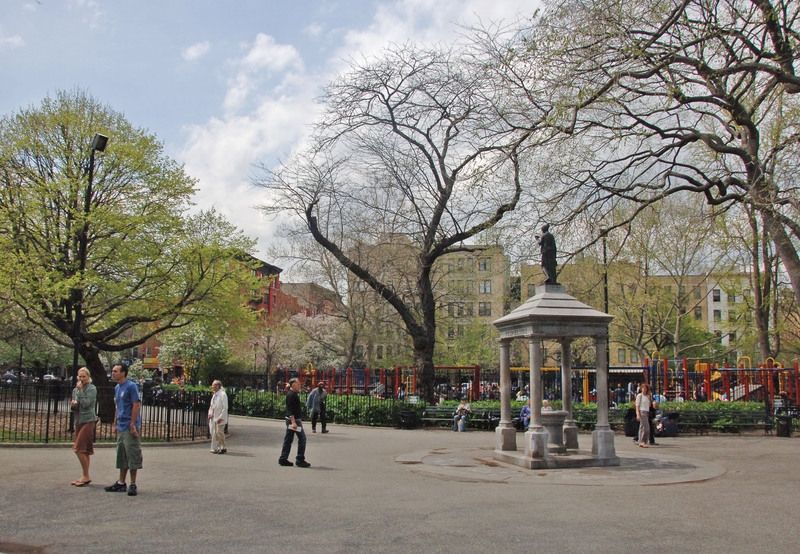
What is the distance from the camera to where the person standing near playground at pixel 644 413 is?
63.5 feet

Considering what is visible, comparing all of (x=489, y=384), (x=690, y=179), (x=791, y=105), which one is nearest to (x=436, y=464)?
(x=690, y=179)

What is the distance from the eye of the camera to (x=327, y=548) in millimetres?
7355

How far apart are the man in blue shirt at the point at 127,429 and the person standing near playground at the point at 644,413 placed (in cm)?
1354

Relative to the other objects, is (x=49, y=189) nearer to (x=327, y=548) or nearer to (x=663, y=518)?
(x=327, y=548)

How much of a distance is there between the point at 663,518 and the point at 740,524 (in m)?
→ 0.88

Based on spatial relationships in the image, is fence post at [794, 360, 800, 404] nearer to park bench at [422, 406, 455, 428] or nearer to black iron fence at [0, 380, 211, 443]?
park bench at [422, 406, 455, 428]

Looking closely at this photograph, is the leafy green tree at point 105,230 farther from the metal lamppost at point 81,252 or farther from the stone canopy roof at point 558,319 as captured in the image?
the stone canopy roof at point 558,319

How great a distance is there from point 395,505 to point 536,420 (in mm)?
5660

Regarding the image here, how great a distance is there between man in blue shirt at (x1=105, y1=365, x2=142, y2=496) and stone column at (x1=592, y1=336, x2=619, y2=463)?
920 cm

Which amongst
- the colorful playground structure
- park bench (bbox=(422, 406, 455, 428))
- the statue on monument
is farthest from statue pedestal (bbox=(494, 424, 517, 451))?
the colorful playground structure

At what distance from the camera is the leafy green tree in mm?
20328

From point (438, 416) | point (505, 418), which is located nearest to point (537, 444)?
point (505, 418)

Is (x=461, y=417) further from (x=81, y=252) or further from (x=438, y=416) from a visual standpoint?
(x=81, y=252)

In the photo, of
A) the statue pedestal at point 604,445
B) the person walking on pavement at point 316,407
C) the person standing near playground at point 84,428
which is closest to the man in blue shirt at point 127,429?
the person standing near playground at point 84,428
